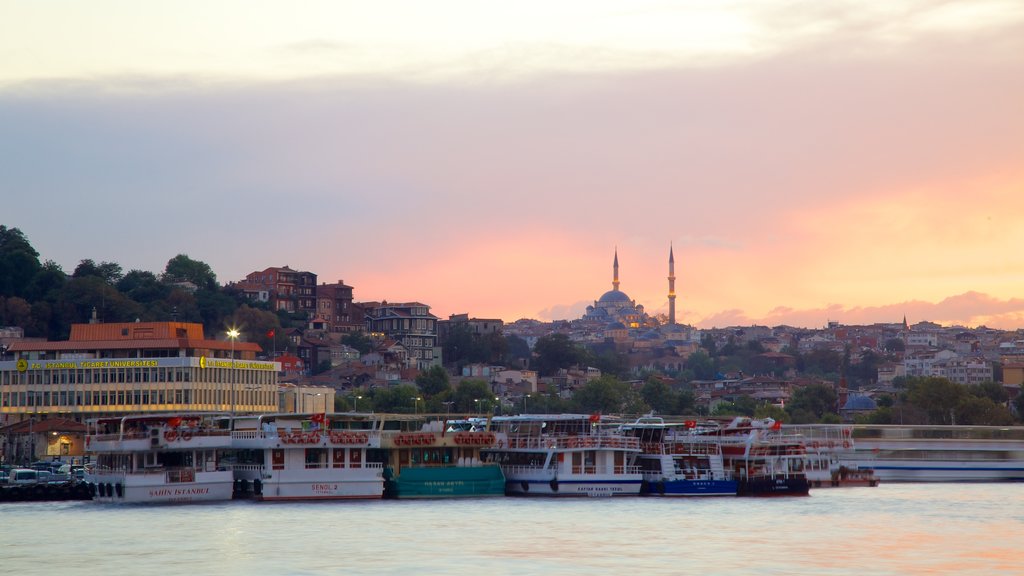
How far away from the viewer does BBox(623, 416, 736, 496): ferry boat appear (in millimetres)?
81000

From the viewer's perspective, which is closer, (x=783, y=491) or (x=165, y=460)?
(x=165, y=460)

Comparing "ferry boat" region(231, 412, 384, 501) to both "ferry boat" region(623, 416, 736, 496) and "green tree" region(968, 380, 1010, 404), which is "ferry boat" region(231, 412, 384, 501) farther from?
"green tree" region(968, 380, 1010, 404)

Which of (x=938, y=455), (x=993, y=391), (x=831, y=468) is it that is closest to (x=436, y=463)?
(x=831, y=468)

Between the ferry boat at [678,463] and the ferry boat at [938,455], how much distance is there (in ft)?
103

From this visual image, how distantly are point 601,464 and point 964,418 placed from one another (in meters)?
80.9

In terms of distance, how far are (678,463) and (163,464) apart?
84.6 ft

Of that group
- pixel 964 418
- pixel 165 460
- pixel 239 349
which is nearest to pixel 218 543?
pixel 165 460

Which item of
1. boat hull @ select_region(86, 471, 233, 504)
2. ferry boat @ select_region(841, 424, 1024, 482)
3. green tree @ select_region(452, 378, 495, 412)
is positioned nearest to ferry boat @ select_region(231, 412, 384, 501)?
boat hull @ select_region(86, 471, 233, 504)

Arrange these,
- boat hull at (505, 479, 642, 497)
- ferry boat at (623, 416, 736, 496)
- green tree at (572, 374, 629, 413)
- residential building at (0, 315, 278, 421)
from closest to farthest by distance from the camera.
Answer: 1. boat hull at (505, 479, 642, 497)
2. ferry boat at (623, 416, 736, 496)
3. residential building at (0, 315, 278, 421)
4. green tree at (572, 374, 629, 413)

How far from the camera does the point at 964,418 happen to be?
152 meters

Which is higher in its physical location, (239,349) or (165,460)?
(239,349)

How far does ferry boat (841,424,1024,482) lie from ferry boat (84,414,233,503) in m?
52.5

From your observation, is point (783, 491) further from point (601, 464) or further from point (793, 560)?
point (793, 560)

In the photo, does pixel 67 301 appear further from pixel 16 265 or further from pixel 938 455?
pixel 938 455
